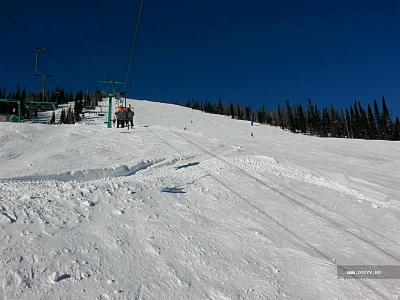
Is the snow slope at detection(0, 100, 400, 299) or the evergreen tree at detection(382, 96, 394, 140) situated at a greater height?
the evergreen tree at detection(382, 96, 394, 140)

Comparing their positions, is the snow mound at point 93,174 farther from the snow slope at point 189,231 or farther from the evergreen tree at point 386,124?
the evergreen tree at point 386,124

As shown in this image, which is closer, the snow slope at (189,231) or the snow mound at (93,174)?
the snow slope at (189,231)

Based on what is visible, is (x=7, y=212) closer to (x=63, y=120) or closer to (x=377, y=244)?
(x=377, y=244)

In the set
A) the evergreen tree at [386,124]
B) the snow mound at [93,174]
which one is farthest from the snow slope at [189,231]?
the evergreen tree at [386,124]

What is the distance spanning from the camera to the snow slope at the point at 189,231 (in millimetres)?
4598

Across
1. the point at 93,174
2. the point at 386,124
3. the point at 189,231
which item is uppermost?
the point at 386,124

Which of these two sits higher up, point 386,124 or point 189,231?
point 386,124

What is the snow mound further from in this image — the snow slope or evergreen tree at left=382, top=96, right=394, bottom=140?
evergreen tree at left=382, top=96, right=394, bottom=140

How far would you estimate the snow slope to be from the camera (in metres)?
4.60

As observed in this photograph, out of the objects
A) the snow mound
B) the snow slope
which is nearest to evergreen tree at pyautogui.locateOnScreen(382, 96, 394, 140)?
the snow slope

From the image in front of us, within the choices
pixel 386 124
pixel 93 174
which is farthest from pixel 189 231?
pixel 386 124

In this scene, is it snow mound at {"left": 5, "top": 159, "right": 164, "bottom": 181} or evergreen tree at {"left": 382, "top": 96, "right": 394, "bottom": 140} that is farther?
evergreen tree at {"left": 382, "top": 96, "right": 394, "bottom": 140}

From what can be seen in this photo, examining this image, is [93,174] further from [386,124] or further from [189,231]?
[386,124]

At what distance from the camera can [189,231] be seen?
6270 millimetres
